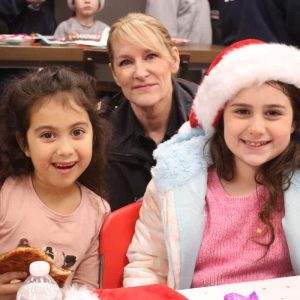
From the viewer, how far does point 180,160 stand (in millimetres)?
1420

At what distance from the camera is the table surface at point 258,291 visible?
3.78 feet

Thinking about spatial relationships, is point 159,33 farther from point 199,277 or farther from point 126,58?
point 199,277

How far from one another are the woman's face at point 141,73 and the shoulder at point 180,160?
459 millimetres

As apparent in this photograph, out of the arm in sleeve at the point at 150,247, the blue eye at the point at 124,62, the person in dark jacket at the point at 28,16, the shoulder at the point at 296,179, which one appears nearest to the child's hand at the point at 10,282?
the arm in sleeve at the point at 150,247

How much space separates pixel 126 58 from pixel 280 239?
38.1 inches

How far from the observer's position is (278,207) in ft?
4.54

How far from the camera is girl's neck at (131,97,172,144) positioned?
6.51 feet

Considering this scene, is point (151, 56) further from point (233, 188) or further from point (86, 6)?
point (86, 6)

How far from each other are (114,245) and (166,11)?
357 centimetres

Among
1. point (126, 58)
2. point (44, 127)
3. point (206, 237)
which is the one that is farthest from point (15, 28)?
point (206, 237)

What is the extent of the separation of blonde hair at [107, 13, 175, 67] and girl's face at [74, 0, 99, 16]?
2394 mm

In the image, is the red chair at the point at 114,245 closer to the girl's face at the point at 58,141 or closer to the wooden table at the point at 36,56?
the girl's face at the point at 58,141

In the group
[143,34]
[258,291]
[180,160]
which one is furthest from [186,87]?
[258,291]

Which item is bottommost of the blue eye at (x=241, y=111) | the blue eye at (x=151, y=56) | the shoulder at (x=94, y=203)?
the shoulder at (x=94, y=203)
